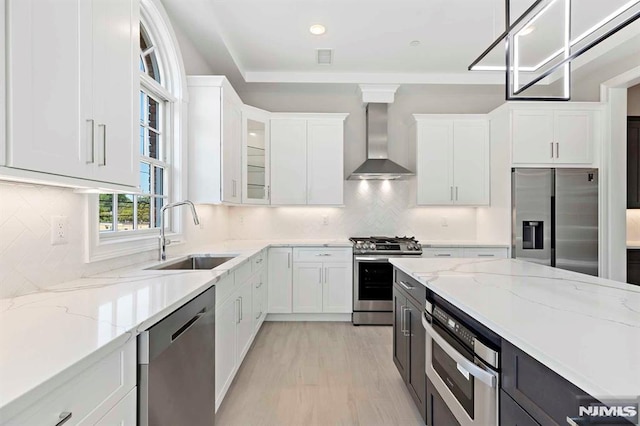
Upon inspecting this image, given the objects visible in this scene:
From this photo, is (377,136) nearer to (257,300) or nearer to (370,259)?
(370,259)

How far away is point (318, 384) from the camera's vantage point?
8.03 ft

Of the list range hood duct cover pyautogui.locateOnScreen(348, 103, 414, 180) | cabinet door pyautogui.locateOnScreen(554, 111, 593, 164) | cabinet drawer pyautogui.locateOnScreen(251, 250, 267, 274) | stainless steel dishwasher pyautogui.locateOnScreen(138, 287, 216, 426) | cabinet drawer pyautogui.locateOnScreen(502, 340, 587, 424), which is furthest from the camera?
range hood duct cover pyautogui.locateOnScreen(348, 103, 414, 180)

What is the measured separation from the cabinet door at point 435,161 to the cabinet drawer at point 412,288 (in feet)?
6.37

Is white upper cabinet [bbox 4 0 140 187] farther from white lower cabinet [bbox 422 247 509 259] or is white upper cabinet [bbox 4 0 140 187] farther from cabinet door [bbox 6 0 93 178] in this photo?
white lower cabinet [bbox 422 247 509 259]

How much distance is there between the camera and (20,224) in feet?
4.37

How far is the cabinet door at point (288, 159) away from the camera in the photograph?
13.3ft

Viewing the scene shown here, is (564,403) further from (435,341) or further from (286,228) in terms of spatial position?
(286,228)

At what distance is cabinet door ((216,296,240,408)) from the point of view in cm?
199

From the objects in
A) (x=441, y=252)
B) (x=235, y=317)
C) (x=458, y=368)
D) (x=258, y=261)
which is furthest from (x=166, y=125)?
(x=441, y=252)

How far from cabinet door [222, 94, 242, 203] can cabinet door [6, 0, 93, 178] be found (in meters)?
1.87

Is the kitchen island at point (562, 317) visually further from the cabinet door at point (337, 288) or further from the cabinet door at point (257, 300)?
the cabinet door at point (337, 288)

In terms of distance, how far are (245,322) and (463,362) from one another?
1.88m

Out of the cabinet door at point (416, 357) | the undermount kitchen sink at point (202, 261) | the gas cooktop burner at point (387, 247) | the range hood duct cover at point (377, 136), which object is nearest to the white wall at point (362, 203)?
the range hood duct cover at point (377, 136)

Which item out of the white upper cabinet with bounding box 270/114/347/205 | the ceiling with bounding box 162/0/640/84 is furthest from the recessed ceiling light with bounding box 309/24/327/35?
the white upper cabinet with bounding box 270/114/347/205
